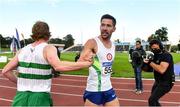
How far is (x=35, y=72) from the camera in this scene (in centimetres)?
461

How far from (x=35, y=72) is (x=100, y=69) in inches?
49.6

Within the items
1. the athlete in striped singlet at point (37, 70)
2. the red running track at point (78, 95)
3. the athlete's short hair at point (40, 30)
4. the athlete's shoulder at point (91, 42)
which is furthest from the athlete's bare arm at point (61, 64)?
the red running track at point (78, 95)

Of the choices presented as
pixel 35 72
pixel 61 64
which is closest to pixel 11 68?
pixel 35 72

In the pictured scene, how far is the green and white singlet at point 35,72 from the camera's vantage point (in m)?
4.59

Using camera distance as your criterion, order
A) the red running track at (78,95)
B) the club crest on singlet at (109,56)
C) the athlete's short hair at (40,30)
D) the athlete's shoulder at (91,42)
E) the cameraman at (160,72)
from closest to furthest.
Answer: the athlete's short hair at (40,30), the athlete's shoulder at (91,42), the club crest on singlet at (109,56), the cameraman at (160,72), the red running track at (78,95)

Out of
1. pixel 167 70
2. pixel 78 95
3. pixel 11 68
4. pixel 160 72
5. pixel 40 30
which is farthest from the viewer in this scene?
pixel 78 95

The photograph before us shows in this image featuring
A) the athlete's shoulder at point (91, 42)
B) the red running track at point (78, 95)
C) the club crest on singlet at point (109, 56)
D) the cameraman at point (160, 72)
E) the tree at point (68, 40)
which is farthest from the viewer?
the tree at point (68, 40)

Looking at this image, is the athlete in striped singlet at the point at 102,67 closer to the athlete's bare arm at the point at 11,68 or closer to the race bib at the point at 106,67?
the race bib at the point at 106,67

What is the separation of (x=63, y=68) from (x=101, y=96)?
1472 mm

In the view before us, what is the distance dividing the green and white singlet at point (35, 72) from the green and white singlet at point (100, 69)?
3.63 feet

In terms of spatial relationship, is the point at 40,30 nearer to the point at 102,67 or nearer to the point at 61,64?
the point at 61,64

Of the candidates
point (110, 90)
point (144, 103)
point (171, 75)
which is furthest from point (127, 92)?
point (110, 90)

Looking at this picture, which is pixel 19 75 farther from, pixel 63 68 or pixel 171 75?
pixel 171 75

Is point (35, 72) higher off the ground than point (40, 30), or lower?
lower
